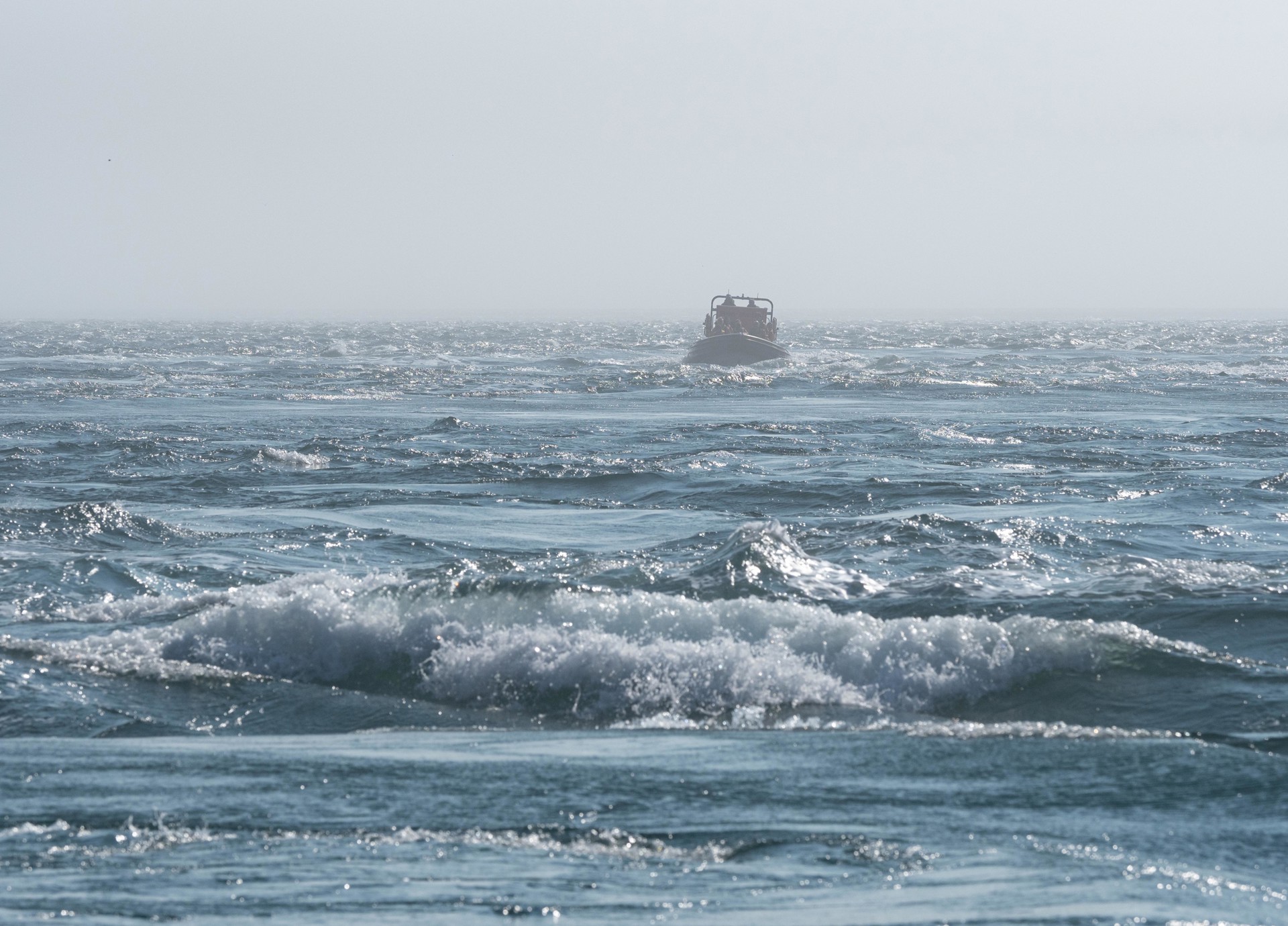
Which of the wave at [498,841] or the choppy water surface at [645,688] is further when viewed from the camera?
the wave at [498,841]

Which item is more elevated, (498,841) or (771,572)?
(498,841)

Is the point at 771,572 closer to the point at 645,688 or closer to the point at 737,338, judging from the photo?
the point at 645,688

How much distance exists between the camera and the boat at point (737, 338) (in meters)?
42.8

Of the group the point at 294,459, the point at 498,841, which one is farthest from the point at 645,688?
the point at 294,459

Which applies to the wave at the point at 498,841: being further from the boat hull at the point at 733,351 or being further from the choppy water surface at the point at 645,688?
the boat hull at the point at 733,351

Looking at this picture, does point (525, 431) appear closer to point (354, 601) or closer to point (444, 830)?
point (354, 601)

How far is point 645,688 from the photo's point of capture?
7.19m

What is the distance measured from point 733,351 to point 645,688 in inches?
1421

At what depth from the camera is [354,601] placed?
856cm

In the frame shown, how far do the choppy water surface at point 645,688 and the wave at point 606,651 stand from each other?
0.03m

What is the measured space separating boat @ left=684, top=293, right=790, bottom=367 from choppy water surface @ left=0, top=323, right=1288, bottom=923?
25.0 m

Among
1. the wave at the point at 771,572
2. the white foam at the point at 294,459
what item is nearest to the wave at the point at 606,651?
the wave at the point at 771,572

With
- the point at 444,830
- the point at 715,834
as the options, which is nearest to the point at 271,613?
the point at 444,830

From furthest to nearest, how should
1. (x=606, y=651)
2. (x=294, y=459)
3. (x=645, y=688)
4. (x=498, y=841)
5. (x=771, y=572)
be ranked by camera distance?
1. (x=294, y=459)
2. (x=771, y=572)
3. (x=606, y=651)
4. (x=645, y=688)
5. (x=498, y=841)
